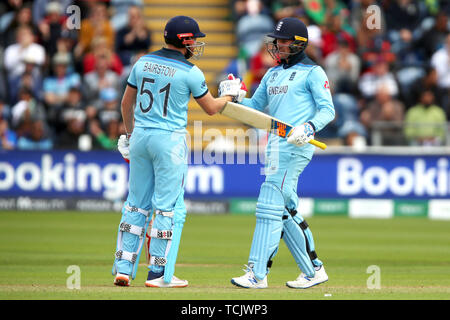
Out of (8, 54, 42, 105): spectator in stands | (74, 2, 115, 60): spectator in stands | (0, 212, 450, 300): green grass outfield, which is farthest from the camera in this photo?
(74, 2, 115, 60): spectator in stands

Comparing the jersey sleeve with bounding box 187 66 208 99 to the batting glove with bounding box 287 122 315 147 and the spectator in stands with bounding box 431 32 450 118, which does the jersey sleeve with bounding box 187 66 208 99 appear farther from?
the spectator in stands with bounding box 431 32 450 118

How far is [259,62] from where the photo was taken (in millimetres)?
17062

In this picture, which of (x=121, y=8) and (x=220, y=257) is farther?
(x=121, y=8)

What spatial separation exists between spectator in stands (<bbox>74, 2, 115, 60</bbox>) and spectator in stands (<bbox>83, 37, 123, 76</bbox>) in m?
0.24

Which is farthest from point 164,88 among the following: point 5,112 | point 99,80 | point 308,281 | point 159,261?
point 99,80

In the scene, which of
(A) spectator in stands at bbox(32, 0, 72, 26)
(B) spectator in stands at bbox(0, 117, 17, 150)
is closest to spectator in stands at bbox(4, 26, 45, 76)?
(A) spectator in stands at bbox(32, 0, 72, 26)

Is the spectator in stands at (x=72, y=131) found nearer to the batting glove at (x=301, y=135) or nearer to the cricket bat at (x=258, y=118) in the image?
the cricket bat at (x=258, y=118)

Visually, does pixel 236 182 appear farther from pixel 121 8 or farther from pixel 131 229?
pixel 131 229

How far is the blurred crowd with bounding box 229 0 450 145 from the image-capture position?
54.0ft

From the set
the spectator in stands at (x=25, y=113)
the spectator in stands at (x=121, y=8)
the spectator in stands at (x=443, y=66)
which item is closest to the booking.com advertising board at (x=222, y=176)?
the spectator in stands at (x=25, y=113)

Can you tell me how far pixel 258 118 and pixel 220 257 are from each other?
10.4 feet

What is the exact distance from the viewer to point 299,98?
7.68 meters

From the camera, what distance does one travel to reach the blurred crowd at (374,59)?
54.0 feet

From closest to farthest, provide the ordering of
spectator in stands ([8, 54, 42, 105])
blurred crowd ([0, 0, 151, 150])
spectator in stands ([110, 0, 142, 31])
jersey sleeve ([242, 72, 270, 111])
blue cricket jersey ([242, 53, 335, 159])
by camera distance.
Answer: blue cricket jersey ([242, 53, 335, 159]), jersey sleeve ([242, 72, 270, 111]), blurred crowd ([0, 0, 151, 150]), spectator in stands ([8, 54, 42, 105]), spectator in stands ([110, 0, 142, 31])
